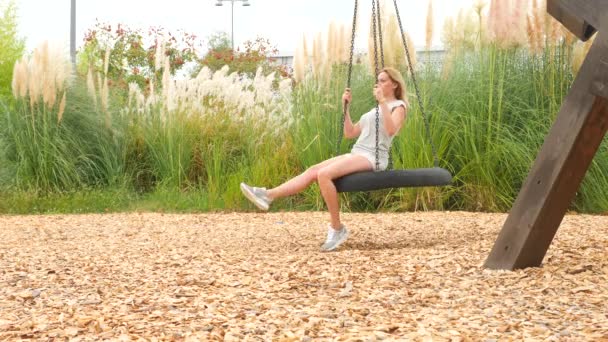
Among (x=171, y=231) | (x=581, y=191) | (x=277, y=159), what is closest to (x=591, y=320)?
(x=171, y=231)

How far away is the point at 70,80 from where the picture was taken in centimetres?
916

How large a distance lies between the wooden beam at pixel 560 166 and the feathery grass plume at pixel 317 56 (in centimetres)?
434

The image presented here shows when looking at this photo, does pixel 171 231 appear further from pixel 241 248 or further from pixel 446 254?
pixel 446 254

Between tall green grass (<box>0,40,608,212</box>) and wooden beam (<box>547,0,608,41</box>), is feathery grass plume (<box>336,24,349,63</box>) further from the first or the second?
wooden beam (<box>547,0,608,41</box>)

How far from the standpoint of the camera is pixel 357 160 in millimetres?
5086

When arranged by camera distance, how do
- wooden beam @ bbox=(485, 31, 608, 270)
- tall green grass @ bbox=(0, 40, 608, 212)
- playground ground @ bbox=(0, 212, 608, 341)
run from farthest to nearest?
tall green grass @ bbox=(0, 40, 608, 212), wooden beam @ bbox=(485, 31, 608, 270), playground ground @ bbox=(0, 212, 608, 341)

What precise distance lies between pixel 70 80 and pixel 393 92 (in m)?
5.02

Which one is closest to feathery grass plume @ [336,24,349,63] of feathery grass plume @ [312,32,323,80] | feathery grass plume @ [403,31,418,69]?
feathery grass plume @ [312,32,323,80]

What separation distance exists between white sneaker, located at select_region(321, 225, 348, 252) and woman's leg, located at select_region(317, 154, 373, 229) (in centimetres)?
16

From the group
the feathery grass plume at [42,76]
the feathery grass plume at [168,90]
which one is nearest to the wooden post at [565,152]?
the feathery grass plume at [168,90]

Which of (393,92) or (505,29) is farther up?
(505,29)

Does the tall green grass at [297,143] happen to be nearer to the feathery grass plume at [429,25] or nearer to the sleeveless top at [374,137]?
the feathery grass plume at [429,25]

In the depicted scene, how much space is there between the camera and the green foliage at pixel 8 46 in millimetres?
15695

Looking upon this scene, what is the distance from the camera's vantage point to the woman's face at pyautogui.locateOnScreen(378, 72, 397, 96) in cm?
539
